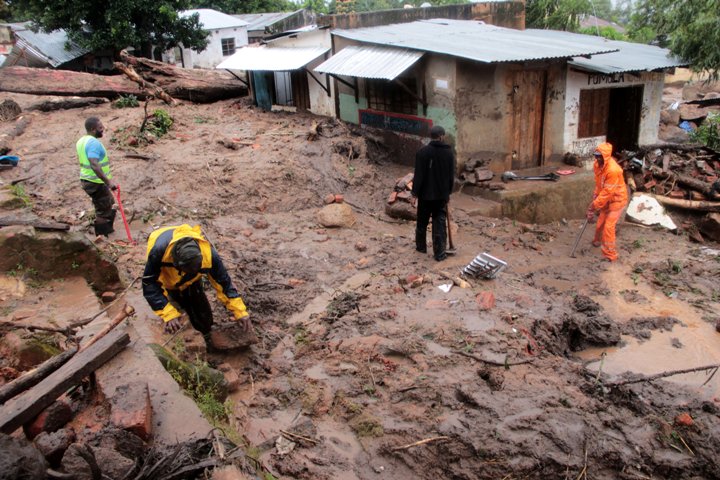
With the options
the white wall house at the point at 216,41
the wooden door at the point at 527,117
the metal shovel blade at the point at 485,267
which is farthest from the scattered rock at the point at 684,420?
the white wall house at the point at 216,41

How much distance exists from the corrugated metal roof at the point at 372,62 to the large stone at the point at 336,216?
2.44m

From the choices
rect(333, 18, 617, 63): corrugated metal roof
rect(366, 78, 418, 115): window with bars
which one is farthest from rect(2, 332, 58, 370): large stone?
rect(366, 78, 418, 115): window with bars

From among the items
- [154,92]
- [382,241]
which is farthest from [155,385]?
[154,92]

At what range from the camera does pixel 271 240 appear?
8281 millimetres

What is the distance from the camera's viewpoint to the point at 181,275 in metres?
4.71

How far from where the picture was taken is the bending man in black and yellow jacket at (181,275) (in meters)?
4.36

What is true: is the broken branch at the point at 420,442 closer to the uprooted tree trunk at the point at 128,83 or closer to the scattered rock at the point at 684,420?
the scattered rock at the point at 684,420

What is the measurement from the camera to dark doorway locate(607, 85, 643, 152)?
12594 mm

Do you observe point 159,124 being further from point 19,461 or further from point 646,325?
point 19,461

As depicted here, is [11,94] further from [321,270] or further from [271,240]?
[321,270]

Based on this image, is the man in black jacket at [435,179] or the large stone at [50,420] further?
the man in black jacket at [435,179]

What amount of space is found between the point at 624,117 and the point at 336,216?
805cm

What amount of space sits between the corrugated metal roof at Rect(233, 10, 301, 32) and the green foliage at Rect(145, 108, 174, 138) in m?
19.4

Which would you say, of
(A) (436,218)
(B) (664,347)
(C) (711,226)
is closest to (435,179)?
(A) (436,218)
